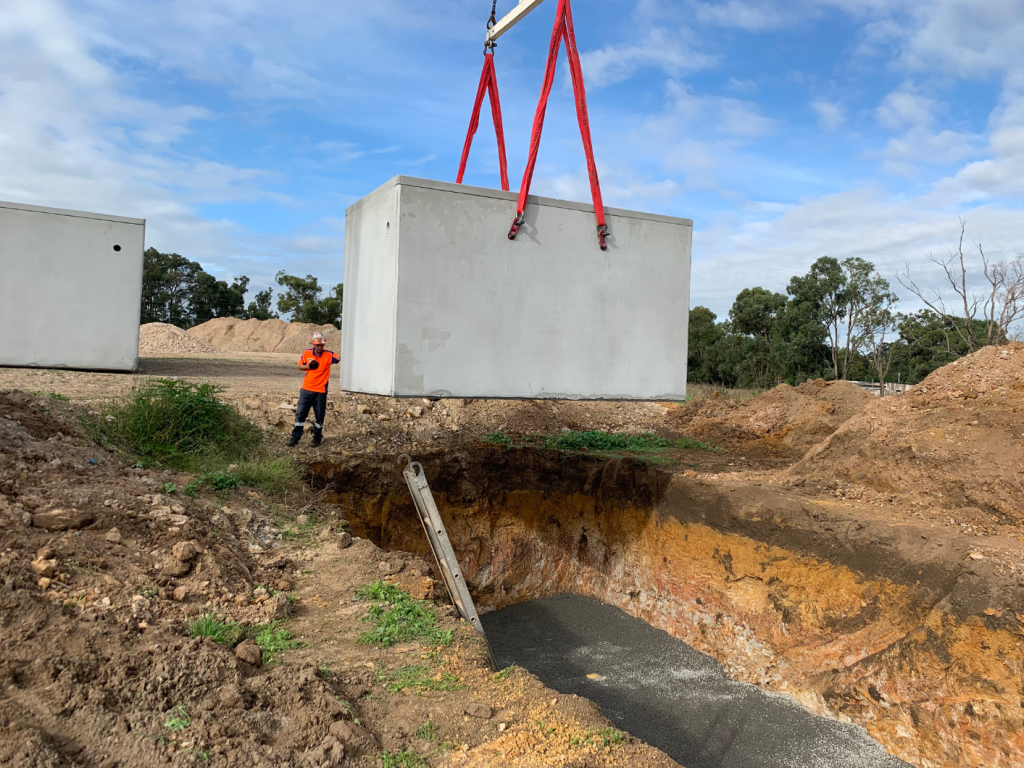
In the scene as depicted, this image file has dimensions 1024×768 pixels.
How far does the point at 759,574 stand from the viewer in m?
7.77

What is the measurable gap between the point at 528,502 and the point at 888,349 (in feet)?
62.7

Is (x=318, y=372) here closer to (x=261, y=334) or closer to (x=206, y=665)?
(x=206, y=665)

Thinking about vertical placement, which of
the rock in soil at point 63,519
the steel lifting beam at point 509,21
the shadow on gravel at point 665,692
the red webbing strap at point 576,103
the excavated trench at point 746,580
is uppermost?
the steel lifting beam at point 509,21

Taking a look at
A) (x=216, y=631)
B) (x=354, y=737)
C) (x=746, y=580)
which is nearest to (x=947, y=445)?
(x=746, y=580)

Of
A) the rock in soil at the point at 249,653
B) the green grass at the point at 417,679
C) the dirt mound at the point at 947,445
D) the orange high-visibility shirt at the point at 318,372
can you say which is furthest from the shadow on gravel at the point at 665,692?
the rock in soil at the point at 249,653

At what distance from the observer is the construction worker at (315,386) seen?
27.7 ft

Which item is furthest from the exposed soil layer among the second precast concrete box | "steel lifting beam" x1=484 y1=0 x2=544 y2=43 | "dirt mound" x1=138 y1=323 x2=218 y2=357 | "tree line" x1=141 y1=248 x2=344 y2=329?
"tree line" x1=141 y1=248 x2=344 y2=329

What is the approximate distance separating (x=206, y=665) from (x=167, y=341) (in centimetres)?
2103

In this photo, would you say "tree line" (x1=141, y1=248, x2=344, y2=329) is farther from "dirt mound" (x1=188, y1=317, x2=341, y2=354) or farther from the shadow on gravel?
the shadow on gravel

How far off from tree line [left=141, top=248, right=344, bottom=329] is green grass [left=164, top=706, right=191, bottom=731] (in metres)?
32.2

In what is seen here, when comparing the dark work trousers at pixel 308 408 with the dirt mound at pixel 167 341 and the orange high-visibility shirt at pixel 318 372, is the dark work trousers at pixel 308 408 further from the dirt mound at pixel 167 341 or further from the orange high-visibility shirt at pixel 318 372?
the dirt mound at pixel 167 341

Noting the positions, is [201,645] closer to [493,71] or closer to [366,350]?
[366,350]

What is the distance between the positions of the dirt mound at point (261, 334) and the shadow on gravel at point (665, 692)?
17.8 meters

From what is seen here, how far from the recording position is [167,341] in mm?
21766
